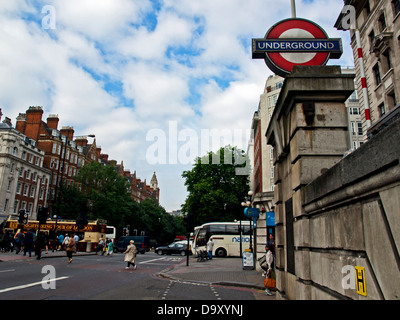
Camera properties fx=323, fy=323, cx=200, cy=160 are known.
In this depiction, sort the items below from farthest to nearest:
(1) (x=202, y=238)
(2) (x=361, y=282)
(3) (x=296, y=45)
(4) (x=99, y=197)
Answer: (4) (x=99, y=197) < (1) (x=202, y=238) < (3) (x=296, y=45) < (2) (x=361, y=282)

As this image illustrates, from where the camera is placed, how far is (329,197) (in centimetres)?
425

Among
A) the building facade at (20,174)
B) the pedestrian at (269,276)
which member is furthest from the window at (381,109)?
the building facade at (20,174)

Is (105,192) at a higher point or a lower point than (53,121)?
lower

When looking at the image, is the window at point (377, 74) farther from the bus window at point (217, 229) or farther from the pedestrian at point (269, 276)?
the pedestrian at point (269, 276)

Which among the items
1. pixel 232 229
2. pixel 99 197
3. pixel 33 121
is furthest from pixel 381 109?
pixel 33 121

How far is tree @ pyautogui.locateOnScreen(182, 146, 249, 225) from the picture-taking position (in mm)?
47375

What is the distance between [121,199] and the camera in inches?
2362

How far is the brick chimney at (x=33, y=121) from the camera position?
58500 millimetres

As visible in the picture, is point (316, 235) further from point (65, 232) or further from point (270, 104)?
point (270, 104)

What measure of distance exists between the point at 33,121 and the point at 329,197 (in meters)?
63.7

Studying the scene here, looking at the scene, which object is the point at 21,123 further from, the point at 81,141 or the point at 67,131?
the point at 81,141

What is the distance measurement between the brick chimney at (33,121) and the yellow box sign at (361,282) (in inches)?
2502

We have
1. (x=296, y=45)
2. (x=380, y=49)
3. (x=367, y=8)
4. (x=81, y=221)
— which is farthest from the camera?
(x=367, y=8)

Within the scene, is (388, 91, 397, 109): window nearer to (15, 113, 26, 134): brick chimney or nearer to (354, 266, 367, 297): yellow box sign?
(354, 266, 367, 297): yellow box sign
